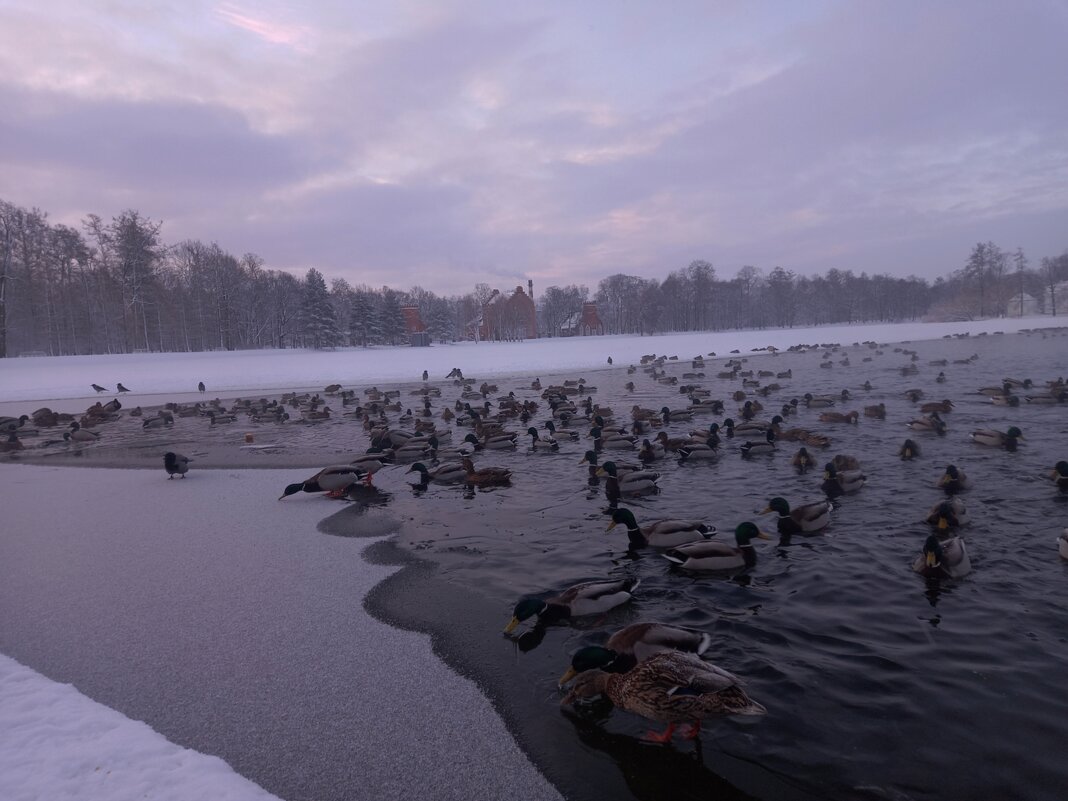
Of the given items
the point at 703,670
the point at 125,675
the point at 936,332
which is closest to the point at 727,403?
the point at 703,670

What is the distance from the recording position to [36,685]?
14.5 feet

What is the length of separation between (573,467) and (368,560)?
601 cm

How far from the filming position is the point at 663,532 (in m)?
7.61

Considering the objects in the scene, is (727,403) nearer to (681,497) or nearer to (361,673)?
(681,497)

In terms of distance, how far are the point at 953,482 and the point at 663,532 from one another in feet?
17.2

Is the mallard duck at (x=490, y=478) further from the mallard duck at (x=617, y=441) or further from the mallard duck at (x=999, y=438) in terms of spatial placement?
the mallard duck at (x=999, y=438)

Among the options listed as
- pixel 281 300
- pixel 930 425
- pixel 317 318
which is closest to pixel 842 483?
pixel 930 425

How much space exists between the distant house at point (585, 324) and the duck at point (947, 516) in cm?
9849

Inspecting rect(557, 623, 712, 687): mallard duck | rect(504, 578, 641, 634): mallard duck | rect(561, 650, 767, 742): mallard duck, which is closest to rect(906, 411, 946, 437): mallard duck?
rect(504, 578, 641, 634): mallard duck

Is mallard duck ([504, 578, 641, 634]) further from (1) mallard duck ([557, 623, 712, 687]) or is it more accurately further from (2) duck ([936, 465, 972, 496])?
(2) duck ([936, 465, 972, 496])

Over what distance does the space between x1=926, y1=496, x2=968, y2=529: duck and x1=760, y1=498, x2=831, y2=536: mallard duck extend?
A: 128 centimetres

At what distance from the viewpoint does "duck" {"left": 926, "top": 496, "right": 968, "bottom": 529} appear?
7617 mm

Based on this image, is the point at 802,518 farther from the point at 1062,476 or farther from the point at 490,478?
the point at 490,478

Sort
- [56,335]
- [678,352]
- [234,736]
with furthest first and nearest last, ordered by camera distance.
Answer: [56,335] → [678,352] → [234,736]
